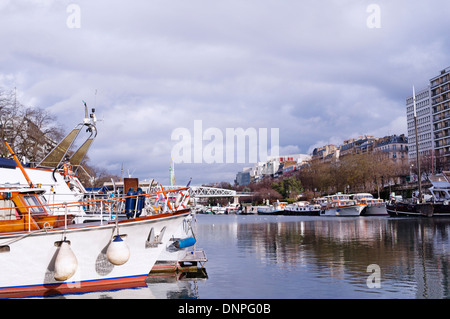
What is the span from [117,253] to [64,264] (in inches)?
67.0

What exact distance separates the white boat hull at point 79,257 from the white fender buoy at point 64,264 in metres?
0.58

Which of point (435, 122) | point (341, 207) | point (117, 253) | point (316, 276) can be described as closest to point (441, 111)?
point (435, 122)

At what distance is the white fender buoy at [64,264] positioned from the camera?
1555cm

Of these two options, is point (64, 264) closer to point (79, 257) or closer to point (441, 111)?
point (79, 257)

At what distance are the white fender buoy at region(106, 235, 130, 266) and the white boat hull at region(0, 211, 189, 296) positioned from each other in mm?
839

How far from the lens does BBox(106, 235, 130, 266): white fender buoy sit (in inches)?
631

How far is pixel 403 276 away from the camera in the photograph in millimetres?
20062

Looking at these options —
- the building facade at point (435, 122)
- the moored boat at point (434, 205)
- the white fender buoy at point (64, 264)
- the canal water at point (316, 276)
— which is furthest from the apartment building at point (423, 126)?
the white fender buoy at point (64, 264)

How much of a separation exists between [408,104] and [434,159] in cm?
4628

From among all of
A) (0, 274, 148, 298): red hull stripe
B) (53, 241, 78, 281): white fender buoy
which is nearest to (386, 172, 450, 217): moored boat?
(0, 274, 148, 298): red hull stripe

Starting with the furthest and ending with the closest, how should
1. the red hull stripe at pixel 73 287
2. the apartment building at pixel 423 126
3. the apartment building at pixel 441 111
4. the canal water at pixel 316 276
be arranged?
the apartment building at pixel 423 126, the apartment building at pixel 441 111, the canal water at pixel 316 276, the red hull stripe at pixel 73 287

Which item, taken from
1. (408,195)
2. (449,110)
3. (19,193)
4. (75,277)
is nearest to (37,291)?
(75,277)

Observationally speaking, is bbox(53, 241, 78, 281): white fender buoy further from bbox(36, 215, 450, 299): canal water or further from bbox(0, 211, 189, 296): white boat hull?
bbox(36, 215, 450, 299): canal water

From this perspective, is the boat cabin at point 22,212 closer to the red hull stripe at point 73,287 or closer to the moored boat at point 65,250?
the moored boat at point 65,250
